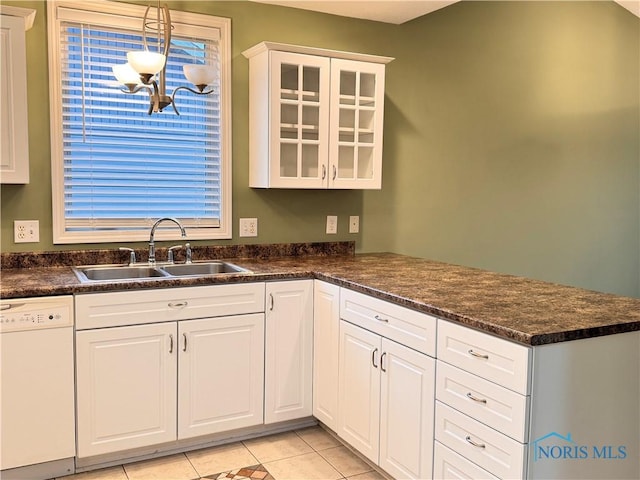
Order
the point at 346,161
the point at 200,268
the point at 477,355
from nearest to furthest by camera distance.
Result: the point at 477,355, the point at 200,268, the point at 346,161

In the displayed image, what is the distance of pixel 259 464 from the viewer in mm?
2811

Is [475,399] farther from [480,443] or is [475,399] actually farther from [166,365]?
[166,365]

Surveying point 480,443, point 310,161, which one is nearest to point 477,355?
point 480,443

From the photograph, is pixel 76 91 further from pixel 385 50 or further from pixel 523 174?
pixel 523 174

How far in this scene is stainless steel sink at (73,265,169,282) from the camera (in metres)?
3.02

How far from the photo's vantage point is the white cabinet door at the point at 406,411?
226cm

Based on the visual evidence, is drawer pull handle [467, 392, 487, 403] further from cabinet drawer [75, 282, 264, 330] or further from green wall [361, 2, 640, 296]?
green wall [361, 2, 640, 296]

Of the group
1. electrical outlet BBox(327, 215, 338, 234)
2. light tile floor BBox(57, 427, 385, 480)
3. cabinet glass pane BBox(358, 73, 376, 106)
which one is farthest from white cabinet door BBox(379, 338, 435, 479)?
cabinet glass pane BBox(358, 73, 376, 106)

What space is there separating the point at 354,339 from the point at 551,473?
1079 mm

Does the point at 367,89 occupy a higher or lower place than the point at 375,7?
lower

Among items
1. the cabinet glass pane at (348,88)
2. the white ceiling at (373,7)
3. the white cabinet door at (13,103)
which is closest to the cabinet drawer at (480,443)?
the cabinet glass pane at (348,88)

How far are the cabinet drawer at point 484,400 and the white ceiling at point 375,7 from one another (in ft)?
7.26

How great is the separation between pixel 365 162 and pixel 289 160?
19.0 inches

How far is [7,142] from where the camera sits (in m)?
2.63
